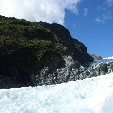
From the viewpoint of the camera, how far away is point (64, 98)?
13.6m

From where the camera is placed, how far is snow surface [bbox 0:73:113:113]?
1268 centimetres

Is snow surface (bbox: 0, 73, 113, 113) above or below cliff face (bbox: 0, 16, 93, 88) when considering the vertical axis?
below

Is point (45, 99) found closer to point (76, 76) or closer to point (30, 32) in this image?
point (76, 76)

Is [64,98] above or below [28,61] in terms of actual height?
below

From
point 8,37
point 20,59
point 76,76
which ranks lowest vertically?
point 76,76

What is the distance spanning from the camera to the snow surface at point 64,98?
12680 mm

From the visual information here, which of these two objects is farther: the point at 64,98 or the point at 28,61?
the point at 28,61

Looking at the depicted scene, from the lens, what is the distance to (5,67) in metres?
54.7

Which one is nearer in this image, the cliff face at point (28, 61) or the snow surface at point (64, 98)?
the snow surface at point (64, 98)

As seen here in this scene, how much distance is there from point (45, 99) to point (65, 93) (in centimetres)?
91

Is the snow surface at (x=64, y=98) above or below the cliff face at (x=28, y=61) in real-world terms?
below

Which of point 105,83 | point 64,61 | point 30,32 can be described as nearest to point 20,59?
point 64,61

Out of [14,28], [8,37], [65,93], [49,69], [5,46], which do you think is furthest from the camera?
[14,28]

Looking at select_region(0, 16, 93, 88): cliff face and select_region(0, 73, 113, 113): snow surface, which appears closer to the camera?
select_region(0, 73, 113, 113): snow surface
